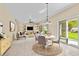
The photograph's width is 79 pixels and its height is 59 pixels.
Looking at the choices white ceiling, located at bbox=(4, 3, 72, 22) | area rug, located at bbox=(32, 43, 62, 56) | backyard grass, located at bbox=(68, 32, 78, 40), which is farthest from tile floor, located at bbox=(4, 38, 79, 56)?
white ceiling, located at bbox=(4, 3, 72, 22)

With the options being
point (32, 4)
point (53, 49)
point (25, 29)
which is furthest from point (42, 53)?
point (32, 4)

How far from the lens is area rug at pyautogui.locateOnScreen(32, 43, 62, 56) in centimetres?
369

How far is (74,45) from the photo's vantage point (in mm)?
3734

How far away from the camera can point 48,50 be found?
3.76m

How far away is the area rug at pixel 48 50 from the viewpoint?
369 cm

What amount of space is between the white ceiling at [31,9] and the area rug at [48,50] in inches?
32.6

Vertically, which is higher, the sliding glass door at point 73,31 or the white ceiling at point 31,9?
the white ceiling at point 31,9

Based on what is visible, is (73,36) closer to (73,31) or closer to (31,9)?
(73,31)

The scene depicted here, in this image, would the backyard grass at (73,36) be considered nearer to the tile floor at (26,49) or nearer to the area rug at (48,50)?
the tile floor at (26,49)

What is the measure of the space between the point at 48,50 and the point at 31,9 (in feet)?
4.37

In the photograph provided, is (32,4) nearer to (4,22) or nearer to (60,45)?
(4,22)

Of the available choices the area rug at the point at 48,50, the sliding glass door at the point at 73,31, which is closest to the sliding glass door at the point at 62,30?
the sliding glass door at the point at 73,31

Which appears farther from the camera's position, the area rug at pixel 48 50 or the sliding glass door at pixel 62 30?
the sliding glass door at pixel 62 30

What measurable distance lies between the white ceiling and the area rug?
829 millimetres
